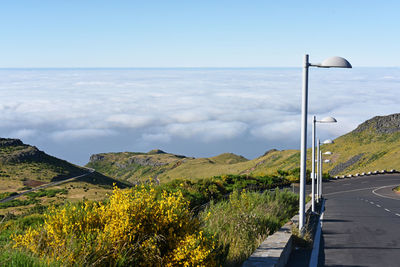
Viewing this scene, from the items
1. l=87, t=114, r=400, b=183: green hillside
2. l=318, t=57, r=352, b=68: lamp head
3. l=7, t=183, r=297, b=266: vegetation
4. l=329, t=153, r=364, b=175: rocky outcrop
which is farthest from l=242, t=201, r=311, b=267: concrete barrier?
l=329, t=153, r=364, b=175: rocky outcrop

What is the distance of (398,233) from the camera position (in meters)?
15.5

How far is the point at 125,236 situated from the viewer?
22.0 feet

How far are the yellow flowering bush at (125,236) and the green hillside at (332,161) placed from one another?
272ft

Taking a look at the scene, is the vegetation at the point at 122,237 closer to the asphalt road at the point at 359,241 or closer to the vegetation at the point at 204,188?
the vegetation at the point at 204,188

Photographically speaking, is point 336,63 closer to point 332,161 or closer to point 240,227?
point 240,227

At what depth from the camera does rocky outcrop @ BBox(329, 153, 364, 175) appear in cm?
10629

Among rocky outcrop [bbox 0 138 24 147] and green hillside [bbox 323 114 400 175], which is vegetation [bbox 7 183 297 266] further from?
rocky outcrop [bbox 0 138 24 147]

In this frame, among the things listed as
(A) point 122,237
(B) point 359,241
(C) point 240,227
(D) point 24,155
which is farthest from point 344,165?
(A) point 122,237

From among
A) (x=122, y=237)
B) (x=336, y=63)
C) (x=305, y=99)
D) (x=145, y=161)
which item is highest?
(x=336, y=63)

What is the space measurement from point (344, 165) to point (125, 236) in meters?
109

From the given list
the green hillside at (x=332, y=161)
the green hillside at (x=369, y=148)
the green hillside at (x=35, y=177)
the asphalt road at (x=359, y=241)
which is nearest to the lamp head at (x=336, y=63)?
the asphalt road at (x=359, y=241)

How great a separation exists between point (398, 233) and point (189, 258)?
11.1 m

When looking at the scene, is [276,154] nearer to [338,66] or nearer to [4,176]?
[4,176]

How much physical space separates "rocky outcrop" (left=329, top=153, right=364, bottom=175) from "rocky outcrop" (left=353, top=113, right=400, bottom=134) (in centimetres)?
2240
